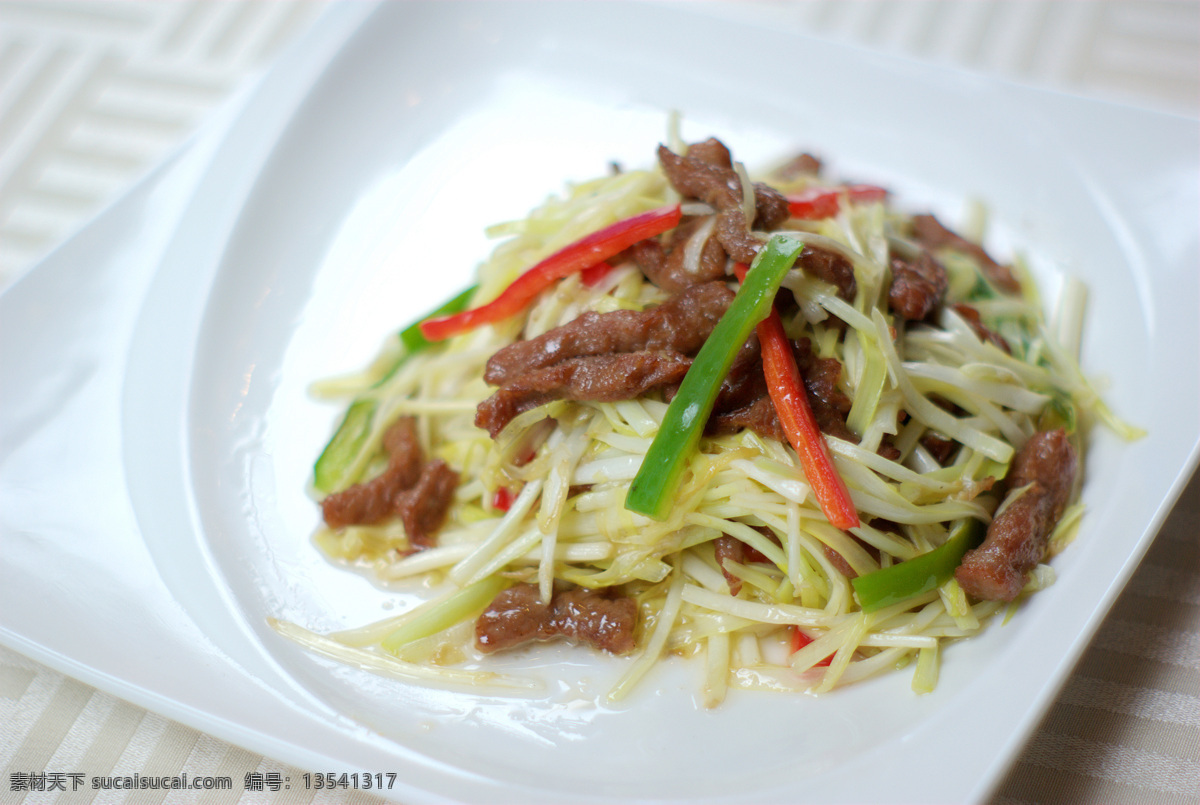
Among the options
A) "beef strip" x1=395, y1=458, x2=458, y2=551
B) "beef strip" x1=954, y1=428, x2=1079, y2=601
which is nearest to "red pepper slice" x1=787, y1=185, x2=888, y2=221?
"beef strip" x1=954, y1=428, x2=1079, y2=601

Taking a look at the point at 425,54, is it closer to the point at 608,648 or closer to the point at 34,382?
the point at 34,382

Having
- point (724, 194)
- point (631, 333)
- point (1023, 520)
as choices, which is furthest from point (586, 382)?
point (1023, 520)

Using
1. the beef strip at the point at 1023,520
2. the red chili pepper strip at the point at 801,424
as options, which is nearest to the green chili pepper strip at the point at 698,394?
the red chili pepper strip at the point at 801,424

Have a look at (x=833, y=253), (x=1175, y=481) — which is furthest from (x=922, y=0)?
(x=1175, y=481)

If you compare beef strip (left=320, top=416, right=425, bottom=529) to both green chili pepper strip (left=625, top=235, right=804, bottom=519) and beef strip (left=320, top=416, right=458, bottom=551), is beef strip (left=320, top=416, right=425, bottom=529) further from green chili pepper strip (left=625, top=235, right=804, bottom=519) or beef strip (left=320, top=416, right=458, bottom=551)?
green chili pepper strip (left=625, top=235, right=804, bottom=519)

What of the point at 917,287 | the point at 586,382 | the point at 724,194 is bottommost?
the point at 586,382

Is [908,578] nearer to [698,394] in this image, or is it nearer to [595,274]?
[698,394]
